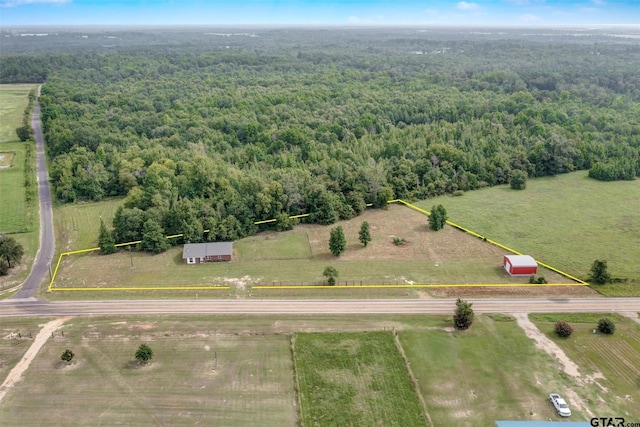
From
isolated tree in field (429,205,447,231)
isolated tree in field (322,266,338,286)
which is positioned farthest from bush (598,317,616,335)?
isolated tree in field (429,205,447,231)

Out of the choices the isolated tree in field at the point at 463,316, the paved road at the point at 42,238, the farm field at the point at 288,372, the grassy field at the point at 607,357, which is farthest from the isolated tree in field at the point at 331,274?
the paved road at the point at 42,238

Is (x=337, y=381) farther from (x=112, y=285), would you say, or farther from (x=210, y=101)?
(x=210, y=101)

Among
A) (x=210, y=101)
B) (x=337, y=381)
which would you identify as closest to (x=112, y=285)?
(x=337, y=381)

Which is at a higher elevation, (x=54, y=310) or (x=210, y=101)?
(x=210, y=101)

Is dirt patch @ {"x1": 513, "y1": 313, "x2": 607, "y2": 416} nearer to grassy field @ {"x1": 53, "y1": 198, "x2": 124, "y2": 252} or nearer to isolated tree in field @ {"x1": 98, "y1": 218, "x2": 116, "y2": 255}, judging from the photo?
isolated tree in field @ {"x1": 98, "y1": 218, "x2": 116, "y2": 255}

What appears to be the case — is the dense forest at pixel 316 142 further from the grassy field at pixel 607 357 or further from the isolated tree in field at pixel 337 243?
the grassy field at pixel 607 357

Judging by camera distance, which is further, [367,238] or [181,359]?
[367,238]

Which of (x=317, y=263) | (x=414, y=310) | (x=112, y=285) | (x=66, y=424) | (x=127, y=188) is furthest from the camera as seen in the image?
(x=127, y=188)

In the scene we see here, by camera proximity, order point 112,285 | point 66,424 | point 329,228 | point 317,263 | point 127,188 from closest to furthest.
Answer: point 66,424 → point 112,285 → point 317,263 → point 329,228 → point 127,188
